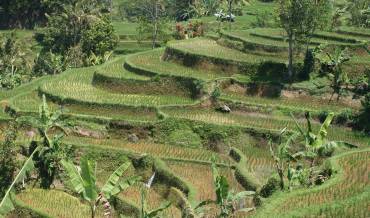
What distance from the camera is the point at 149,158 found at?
2189 cm

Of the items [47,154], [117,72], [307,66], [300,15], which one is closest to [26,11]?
[117,72]

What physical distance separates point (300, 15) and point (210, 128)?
6.16 m

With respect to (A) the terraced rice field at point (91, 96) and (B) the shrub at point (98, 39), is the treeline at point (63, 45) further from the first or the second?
(A) the terraced rice field at point (91, 96)

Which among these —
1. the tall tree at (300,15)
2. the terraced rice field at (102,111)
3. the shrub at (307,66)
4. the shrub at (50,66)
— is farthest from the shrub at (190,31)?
the terraced rice field at (102,111)

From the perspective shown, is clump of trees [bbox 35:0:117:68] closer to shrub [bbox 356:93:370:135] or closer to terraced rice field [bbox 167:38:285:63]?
terraced rice field [bbox 167:38:285:63]

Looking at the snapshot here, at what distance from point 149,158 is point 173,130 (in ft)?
7.90

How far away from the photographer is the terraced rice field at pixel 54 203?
17.4 m

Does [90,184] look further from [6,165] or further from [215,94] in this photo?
[215,94]

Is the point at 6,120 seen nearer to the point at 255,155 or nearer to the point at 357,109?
the point at 255,155

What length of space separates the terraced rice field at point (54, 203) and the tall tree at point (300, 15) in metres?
11.8

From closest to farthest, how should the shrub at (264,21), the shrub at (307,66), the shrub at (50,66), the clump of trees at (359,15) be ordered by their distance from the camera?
the shrub at (307,66), the shrub at (50,66), the clump of trees at (359,15), the shrub at (264,21)

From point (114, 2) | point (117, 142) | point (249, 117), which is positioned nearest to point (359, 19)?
point (249, 117)

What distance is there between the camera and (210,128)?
2377 centimetres

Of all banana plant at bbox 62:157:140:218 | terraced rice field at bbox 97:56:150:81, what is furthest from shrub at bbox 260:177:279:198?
terraced rice field at bbox 97:56:150:81
